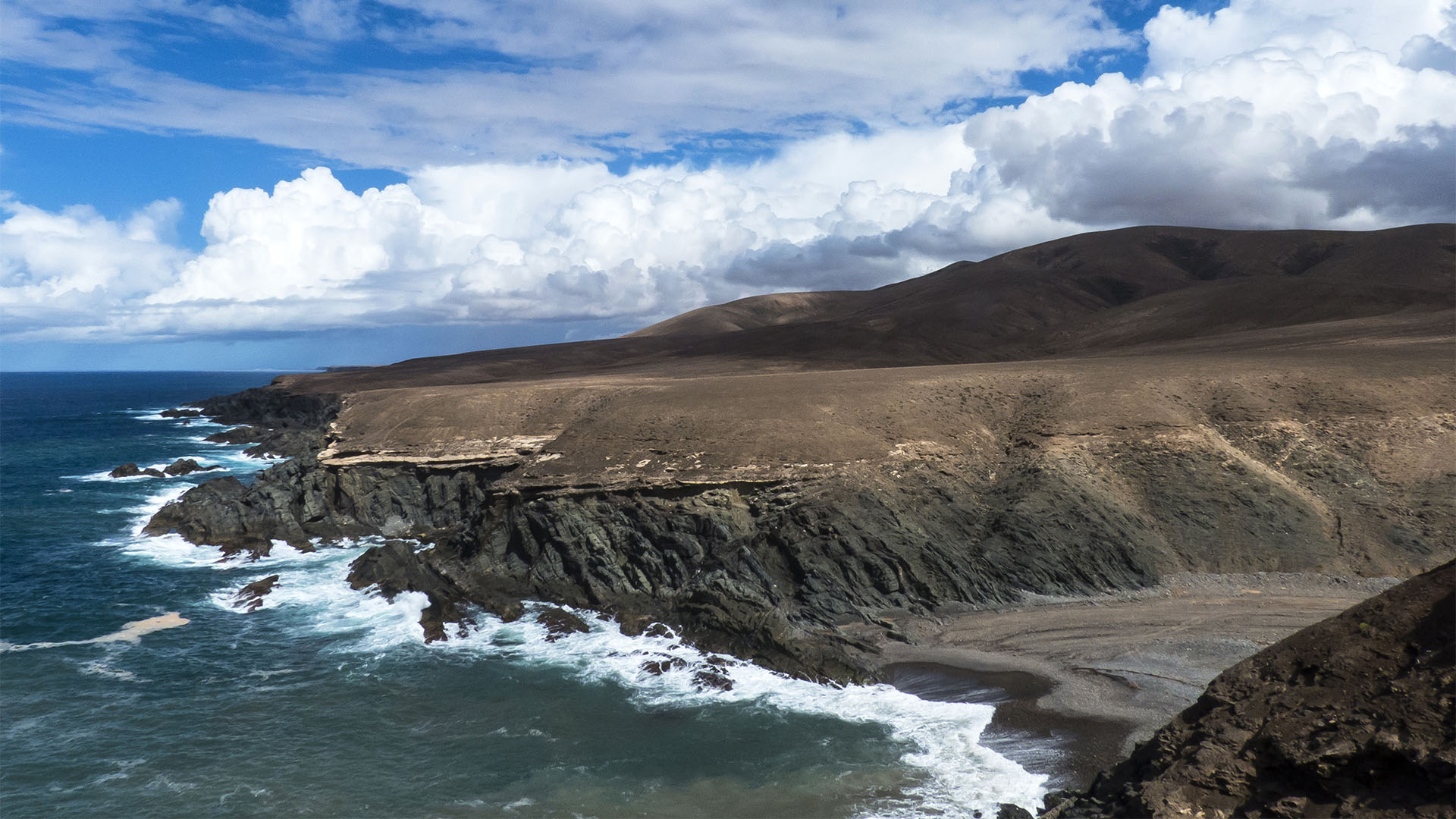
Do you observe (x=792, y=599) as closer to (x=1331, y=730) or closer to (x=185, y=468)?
(x=1331, y=730)

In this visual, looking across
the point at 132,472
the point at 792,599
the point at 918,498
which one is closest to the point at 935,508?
the point at 918,498

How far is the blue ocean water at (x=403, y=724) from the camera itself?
2152 centimetres

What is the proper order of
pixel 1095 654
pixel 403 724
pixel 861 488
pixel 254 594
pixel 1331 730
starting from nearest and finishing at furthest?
pixel 1331 730 < pixel 403 724 < pixel 1095 654 < pixel 861 488 < pixel 254 594

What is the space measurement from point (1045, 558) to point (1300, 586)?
31.7ft

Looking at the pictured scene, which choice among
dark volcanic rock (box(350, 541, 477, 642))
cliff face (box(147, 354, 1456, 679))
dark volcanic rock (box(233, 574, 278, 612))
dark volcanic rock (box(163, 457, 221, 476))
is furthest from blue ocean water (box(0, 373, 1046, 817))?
dark volcanic rock (box(163, 457, 221, 476))

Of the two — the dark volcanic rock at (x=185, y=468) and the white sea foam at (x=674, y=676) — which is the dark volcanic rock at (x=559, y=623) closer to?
the white sea foam at (x=674, y=676)

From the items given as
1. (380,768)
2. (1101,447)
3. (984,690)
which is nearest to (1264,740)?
(984,690)

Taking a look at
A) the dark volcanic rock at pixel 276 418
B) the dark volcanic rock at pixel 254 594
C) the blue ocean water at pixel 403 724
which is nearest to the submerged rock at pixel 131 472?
the dark volcanic rock at pixel 276 418

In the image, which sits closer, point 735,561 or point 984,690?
point 984,690

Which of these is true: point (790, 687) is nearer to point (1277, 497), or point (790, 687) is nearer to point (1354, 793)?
point (1354, 793)

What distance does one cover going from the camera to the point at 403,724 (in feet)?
84.8

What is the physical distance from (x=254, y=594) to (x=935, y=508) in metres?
31.1

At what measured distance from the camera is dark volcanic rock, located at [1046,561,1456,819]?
1287cm

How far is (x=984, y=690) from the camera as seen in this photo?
1060 inches
